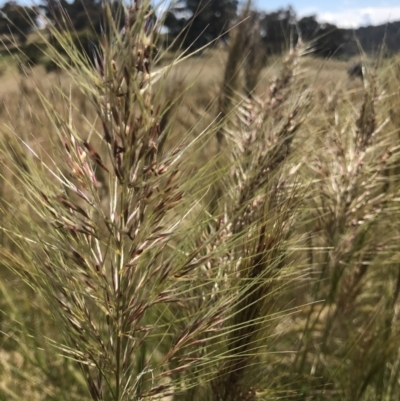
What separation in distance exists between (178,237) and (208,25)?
399 mm

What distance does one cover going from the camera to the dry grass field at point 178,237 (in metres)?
0.52

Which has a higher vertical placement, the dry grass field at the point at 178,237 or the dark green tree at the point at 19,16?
the dark green tree at the point at 19,16

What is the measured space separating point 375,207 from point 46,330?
2.51 ft

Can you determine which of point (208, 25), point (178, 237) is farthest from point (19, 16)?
point (178, 237)

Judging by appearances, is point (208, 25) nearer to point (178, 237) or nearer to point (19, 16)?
point (19, 16)

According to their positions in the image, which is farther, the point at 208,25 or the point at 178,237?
the point at 178,237

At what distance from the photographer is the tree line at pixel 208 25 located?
1.65 ft

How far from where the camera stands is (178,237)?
33.3 inches

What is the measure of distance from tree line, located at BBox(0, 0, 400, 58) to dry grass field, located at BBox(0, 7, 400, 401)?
0.04 meters

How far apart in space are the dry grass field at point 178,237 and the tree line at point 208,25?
0.14 ft

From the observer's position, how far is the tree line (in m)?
0.50

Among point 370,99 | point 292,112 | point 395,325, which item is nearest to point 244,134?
point 292,112

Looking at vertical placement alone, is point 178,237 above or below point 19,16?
below

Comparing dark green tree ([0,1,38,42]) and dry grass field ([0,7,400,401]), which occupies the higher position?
dark green tree ([0,1,38,42])
